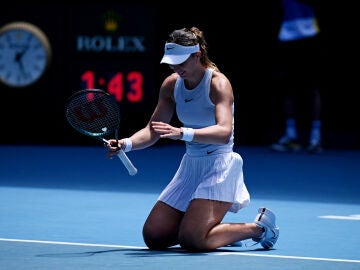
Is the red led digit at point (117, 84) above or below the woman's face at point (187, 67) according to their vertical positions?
below

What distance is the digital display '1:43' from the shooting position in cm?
1170

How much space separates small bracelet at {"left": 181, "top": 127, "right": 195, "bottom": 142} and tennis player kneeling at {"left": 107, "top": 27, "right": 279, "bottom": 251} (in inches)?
3.9

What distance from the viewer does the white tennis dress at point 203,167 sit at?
5531 millimetres

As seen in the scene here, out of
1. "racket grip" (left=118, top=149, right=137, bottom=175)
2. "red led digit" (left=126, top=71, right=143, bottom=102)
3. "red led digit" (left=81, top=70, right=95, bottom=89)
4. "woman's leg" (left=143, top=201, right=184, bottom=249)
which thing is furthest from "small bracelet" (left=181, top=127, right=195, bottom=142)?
"red led digit" (left=81, top=70, right=95, bottom=89)

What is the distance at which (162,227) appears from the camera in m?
5.55

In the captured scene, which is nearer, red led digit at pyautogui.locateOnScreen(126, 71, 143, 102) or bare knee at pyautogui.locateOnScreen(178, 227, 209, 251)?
bare knee at pyautogui.locateOnScreen(178, 227, 209, 251)

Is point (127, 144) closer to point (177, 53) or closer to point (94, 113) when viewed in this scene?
point (94, 113)

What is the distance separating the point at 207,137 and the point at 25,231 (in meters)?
1.42

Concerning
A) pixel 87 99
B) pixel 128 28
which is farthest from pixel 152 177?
pixel 87 99

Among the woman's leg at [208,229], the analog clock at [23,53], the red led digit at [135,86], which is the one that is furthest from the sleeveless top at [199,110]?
the analog clock at [23,53]

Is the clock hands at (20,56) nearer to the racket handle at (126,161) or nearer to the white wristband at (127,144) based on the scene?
the white wristband at (127,144)

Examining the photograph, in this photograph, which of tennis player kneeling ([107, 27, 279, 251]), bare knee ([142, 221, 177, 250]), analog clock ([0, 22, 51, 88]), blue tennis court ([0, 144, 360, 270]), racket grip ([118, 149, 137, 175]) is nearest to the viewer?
blue tennis court ([0, 144, 360, 270])

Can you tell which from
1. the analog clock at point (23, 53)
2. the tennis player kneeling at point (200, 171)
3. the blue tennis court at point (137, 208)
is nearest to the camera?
the blue tennis court at point (137, 208)

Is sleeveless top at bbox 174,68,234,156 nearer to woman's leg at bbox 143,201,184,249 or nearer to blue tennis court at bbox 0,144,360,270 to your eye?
woman's leg at bbox 143,201,184,249
